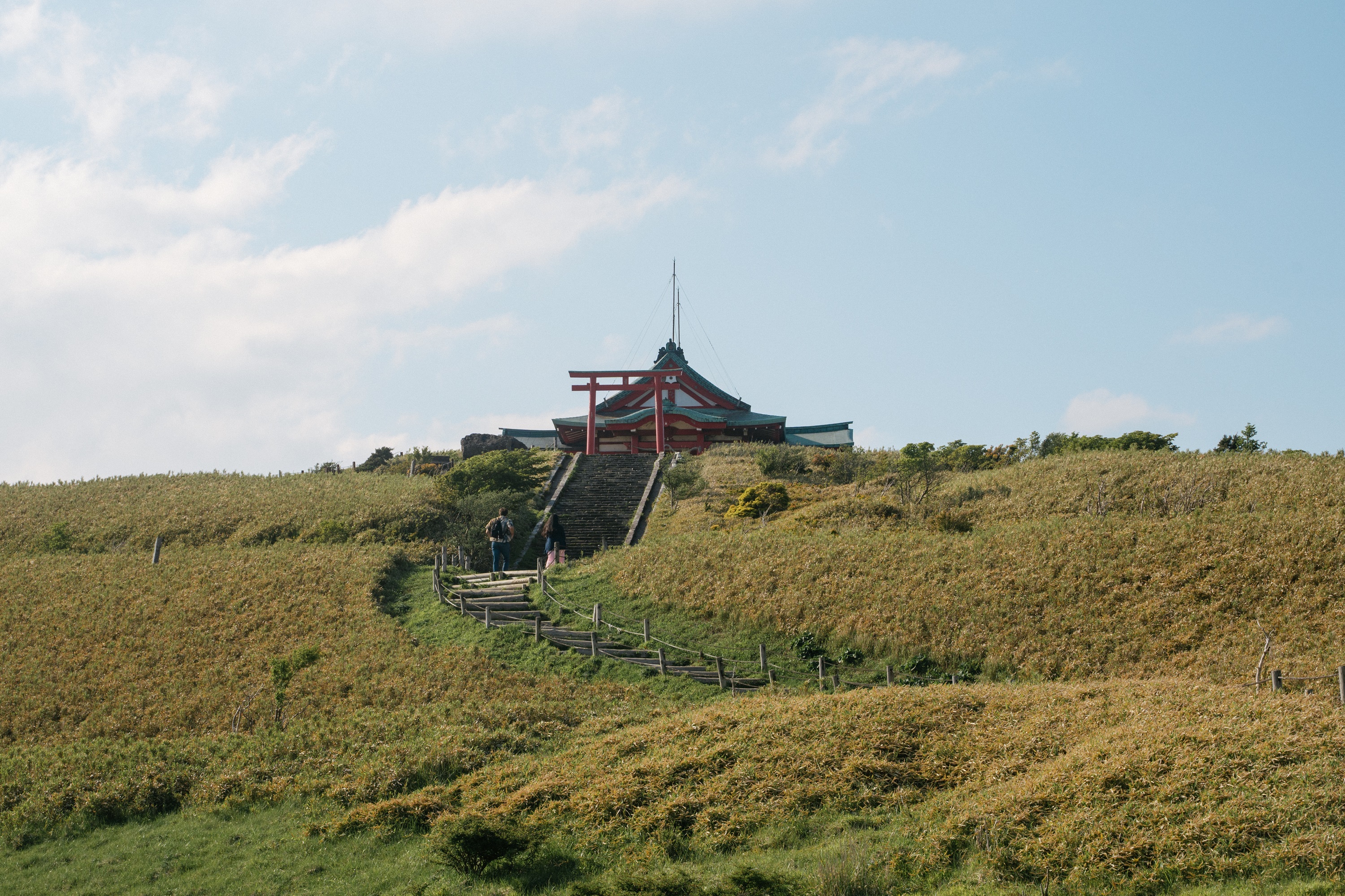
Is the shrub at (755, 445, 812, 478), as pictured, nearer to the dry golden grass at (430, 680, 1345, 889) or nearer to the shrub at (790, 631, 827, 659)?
the shrub at (790, 631, 827, 659)

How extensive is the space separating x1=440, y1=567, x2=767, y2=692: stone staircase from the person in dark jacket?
1393 millimetres

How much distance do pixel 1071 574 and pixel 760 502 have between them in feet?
42.8

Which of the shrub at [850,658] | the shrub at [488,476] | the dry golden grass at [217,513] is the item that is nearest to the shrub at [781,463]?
the shrub at [488,476]

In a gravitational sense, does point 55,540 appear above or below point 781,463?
below

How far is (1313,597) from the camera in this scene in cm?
1784

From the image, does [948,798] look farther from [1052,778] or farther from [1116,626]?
[1116,626]

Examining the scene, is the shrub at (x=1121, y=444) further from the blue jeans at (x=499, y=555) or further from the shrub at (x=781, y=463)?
the blue jeans at (x=499, y=555)

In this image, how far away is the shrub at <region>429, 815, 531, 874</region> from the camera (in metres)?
11.0

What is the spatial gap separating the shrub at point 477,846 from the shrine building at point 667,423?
36.5m

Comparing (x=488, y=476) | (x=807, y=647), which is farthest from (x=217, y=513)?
(x=807, y=647)

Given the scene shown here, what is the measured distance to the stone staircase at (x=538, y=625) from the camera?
19125 mm

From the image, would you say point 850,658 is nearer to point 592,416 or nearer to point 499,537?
point 499,537

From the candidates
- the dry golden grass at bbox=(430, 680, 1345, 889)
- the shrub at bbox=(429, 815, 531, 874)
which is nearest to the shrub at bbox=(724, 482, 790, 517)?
the dry golden grass at bbox=(430, 680, 1345, 889)

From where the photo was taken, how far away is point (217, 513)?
35688mm
